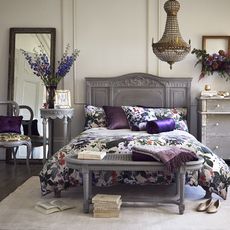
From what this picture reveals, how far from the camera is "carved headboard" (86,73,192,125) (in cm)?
643

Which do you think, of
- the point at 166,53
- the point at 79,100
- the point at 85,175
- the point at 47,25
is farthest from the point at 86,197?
the point at 47,25

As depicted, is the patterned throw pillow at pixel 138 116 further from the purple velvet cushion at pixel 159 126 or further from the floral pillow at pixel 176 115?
the purple velvet cushion at pixel 159 126

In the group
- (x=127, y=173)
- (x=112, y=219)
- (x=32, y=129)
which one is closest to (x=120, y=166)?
(x=112, y=219)

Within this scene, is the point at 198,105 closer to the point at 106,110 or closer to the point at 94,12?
the point at 106,110

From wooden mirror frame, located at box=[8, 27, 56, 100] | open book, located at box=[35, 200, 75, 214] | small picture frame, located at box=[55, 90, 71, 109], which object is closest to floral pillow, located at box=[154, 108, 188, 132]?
small picture frame, located at box=[55, 90, 71, 109]

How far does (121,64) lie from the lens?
6.57 metres

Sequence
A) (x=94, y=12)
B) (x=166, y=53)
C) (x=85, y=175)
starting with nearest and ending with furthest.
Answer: (x=85, y=175)
(x=166, y=53)
(x=94, y=12)

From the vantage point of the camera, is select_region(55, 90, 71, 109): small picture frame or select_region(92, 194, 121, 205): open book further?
select_region(55, 90, 71, 109): small picture frame

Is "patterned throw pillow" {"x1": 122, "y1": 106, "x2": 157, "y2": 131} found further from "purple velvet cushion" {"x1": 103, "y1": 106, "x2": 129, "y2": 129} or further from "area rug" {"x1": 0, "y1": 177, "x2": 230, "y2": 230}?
"area rug" {"x1": 0, "y1": 177, "x2": 230, "y2": 230}

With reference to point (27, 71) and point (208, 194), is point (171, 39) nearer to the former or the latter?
point (208, 194)

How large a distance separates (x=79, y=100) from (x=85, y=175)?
116 inches

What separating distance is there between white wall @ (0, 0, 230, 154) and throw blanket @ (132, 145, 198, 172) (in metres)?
2.82

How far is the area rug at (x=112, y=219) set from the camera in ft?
11.5

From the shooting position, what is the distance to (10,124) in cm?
594
